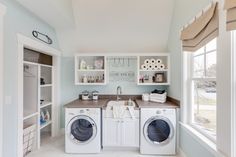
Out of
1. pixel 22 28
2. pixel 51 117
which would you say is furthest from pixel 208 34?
pixel 51 117

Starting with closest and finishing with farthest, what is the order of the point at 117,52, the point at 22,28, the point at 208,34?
the point at 208,34 → the point at 22,28 → the point at 117,52

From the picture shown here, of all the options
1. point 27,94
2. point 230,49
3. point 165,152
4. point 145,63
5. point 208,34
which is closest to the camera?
point 230,49

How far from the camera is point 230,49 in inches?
66.7

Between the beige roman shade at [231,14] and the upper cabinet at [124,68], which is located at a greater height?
the beige roman shade at [231,14]

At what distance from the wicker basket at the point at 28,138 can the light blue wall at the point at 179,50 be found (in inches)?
103

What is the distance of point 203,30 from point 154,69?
1881 millimetres

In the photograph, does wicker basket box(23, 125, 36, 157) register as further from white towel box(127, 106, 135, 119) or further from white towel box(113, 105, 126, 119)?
white towel box(127, 106, 135, 119)

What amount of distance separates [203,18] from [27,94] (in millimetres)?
3109

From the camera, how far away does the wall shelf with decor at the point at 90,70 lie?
13.4 ft

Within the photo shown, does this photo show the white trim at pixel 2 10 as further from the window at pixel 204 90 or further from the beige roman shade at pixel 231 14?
the window at pixel 204 90

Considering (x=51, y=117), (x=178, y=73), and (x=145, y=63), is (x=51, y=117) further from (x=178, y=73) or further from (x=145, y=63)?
(x=178, y=73)

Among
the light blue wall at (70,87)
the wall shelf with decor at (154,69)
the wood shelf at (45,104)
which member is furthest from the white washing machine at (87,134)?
the wall shelf with decor at (154,69)

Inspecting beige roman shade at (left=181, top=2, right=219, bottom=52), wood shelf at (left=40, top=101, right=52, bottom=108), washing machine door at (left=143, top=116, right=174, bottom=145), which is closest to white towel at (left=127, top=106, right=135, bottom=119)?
washing machine door at (left=143, top=116, right=174, bottom=145)

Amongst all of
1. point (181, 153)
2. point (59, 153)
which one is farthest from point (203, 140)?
point (59, 153)
